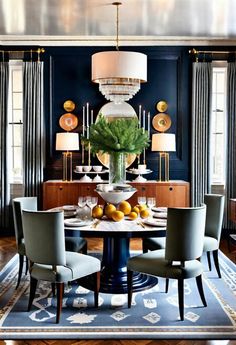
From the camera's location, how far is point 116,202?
3807 mm

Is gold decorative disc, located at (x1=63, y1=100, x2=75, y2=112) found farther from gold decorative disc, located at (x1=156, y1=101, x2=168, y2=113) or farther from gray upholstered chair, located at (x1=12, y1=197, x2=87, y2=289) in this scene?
gray upholstered chair, located at (x1=12, y1=197, x2=87, y2=289)

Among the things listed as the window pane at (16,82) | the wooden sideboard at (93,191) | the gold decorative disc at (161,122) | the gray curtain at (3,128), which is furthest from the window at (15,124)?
the gold decorative disc at (161,122)

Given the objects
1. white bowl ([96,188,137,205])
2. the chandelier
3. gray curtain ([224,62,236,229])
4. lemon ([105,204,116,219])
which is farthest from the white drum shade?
gray curtain ([224,62,236,229])

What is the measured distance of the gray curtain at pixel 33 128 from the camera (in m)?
6.20

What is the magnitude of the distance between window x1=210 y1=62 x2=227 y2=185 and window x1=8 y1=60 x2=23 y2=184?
289 cm

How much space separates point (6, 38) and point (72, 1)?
208 cm

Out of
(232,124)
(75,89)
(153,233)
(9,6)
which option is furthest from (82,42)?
(153,233)

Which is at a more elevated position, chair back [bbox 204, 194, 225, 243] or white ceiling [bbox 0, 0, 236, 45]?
white ceiling [bbox 0, 0, 236, 45]

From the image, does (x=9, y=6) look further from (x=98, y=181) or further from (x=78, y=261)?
(x=78, y=261)

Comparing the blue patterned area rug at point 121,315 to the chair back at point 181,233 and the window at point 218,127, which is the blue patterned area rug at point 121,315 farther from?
the window at point 218,127

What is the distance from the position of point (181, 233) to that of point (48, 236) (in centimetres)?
95

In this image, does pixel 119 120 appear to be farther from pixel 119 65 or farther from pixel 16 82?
pixel 16 82

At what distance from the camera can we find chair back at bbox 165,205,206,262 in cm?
313

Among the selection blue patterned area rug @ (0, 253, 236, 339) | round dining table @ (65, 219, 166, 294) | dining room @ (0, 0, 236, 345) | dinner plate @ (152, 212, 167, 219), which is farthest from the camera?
dining room @ (0, 0, 236, 345)
